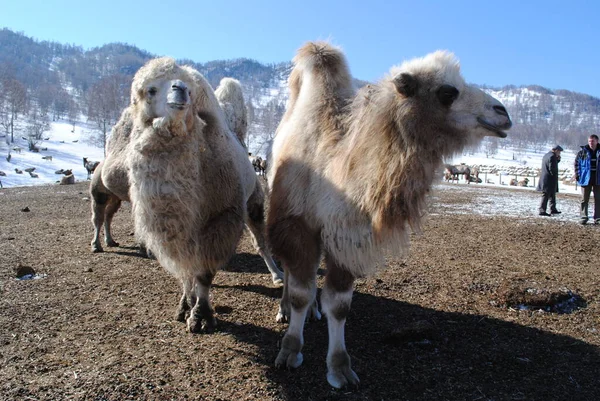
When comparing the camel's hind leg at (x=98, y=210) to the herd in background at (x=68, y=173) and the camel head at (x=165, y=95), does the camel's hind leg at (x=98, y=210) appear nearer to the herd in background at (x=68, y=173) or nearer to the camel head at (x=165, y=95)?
the camel head at (x=165, y=95)

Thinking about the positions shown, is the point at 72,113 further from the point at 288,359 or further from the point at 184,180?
the point at 288,359

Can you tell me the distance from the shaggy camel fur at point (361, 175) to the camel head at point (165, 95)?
1.01 metres

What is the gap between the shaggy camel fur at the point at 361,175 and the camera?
320 cm

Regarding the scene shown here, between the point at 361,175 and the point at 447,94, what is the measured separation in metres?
0.84

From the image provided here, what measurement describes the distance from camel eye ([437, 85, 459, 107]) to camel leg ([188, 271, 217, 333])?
2.70 m

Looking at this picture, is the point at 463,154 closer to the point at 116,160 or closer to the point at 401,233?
the point at 401,233

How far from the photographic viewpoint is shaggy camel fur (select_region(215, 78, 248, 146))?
6.62 metres

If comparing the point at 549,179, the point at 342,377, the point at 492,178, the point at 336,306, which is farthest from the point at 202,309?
the point at 492,178

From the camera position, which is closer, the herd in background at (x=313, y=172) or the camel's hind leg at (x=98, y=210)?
the herd in background at (x=313, y=172)

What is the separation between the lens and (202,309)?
4.44 m

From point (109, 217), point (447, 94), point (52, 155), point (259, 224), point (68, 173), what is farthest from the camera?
point (52, 155)

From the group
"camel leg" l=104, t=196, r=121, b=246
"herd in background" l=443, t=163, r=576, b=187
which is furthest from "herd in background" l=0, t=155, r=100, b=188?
"herd in background" l=443, t=163, r=576, b=187

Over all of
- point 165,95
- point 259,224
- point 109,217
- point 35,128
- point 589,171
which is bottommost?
point 109,217

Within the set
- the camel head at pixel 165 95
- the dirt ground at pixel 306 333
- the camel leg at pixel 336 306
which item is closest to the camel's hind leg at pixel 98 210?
the dirt ground at pixel 306 333
